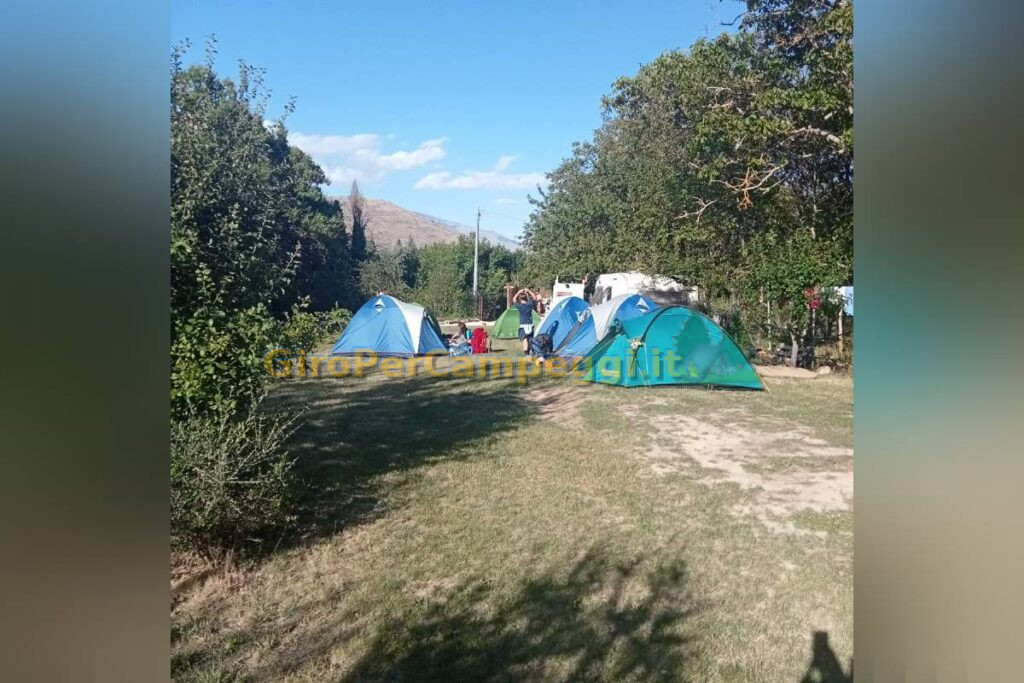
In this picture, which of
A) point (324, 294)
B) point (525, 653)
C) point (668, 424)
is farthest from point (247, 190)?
point (324, 294)

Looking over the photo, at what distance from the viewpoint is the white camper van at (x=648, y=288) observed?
1641 centimetres

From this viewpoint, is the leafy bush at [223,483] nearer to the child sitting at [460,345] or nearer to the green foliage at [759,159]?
the green foliage at [759,159]

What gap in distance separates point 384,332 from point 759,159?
26.5 feet

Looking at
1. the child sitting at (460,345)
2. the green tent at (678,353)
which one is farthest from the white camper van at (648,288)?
the green tent at (678,353)

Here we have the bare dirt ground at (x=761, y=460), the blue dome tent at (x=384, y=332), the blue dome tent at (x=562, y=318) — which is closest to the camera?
the bare dirt ground at (x=761, y=460)

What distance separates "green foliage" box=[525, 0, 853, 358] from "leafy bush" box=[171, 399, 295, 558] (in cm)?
531

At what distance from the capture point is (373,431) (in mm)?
7051

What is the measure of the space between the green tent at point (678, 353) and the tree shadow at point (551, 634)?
6.18m

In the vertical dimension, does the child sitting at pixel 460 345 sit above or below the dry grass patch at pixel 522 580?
above

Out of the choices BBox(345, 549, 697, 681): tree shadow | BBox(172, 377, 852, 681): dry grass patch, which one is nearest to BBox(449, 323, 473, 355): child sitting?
BBox(172, 377, 852, 681): dry grass patch

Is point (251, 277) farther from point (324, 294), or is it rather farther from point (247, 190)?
point (324, 294)

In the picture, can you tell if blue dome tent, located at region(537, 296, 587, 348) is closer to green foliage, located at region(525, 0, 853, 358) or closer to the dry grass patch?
green foliage, located at region(525, 0, 853, 358)

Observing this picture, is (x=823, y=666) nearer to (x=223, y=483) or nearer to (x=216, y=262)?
(x=223, y=483)
